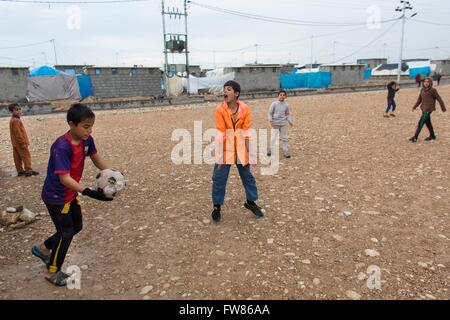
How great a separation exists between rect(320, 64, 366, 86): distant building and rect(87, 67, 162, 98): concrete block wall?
25997mm

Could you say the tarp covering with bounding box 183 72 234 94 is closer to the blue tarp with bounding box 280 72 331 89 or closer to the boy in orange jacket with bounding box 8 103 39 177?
the blue tarp with bounding box 280 72 331 89

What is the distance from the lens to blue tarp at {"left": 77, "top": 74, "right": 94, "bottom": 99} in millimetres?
31438

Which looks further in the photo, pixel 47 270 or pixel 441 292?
pixel 47 270

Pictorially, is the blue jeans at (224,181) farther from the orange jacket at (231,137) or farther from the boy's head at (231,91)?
the boy's head at (231,91)

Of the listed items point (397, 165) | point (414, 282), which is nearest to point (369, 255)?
point (414, 282)

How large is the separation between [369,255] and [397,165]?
4478mm

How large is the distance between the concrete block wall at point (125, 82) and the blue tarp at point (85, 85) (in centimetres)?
38

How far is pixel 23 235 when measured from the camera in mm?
4797

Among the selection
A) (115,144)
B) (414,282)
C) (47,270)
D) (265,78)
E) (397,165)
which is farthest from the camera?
(265,78)

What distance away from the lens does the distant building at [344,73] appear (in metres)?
46.9

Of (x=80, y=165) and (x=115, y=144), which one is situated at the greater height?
(x=80, y=165)

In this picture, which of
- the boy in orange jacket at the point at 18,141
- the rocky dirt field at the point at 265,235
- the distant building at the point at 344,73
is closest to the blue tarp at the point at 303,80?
the distant building at the point at 344,73
